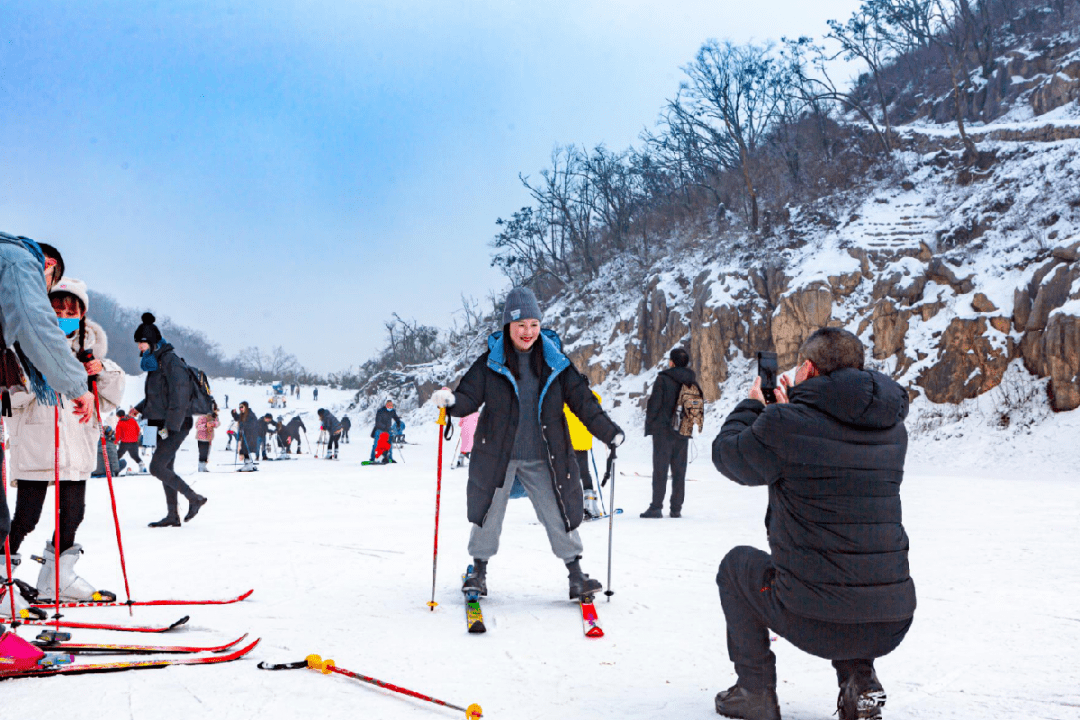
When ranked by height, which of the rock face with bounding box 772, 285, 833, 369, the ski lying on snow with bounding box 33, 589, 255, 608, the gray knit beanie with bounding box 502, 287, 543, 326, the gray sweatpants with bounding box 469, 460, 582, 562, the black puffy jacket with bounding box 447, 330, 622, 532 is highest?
the rock face with bounding box 772, 285, 833, 369

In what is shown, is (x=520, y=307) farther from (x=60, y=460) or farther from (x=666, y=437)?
(x=666, y=437)

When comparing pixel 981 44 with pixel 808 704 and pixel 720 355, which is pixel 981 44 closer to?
pixel 720 355

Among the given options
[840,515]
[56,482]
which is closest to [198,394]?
[56,482]

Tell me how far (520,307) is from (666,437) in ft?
16.0

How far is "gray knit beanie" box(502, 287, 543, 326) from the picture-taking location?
4688 mm

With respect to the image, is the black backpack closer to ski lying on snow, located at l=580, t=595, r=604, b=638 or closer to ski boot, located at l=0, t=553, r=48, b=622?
ski boot, located at l=0, t=553, r=48, b=622

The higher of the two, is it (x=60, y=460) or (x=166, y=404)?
(x=166, y=404)

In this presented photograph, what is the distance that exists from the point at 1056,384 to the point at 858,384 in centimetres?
1710

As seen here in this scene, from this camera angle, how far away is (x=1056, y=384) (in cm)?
1619

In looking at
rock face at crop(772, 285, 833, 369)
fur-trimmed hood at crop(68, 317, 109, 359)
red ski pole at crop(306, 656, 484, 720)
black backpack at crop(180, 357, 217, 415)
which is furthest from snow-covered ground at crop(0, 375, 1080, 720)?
rock face at crop(772, 285, 833, 369)

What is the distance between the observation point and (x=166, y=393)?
27.5 feet

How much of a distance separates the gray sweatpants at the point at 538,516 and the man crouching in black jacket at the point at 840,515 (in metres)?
2.15

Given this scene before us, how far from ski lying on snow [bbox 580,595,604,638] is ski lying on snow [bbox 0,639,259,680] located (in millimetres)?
1743

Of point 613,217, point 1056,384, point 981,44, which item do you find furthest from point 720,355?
point 981,44
